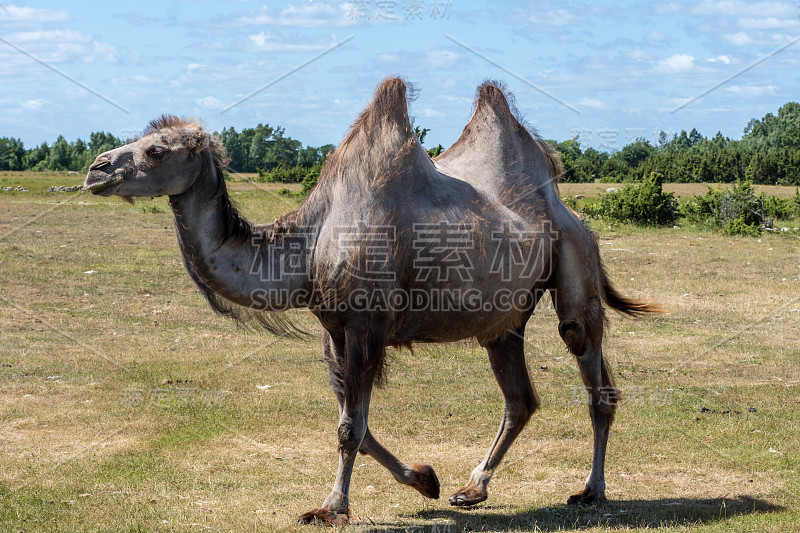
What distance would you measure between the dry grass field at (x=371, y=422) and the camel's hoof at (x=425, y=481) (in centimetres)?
19

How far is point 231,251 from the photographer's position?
5684 mm

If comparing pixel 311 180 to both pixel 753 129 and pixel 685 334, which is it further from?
pixel 753 129

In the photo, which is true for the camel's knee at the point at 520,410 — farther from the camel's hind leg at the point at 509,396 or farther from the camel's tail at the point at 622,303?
the camel's tail at the point at 622,303

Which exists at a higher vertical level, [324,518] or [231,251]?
[231,251]

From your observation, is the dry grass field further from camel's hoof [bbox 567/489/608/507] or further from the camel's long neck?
the camel's long neck

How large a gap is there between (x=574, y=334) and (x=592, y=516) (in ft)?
4.71

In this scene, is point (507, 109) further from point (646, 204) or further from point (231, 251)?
point (646, 204)

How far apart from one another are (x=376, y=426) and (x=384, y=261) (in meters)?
3.26

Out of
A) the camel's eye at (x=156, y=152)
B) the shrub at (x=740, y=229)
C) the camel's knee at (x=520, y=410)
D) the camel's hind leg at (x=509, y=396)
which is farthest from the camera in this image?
the shrub at (x=740, y=229)

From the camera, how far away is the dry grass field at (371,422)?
6.32 meters

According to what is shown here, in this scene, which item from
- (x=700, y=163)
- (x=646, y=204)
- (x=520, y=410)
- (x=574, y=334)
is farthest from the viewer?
(x=700, y=163)

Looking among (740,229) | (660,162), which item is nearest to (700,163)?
(660,162)

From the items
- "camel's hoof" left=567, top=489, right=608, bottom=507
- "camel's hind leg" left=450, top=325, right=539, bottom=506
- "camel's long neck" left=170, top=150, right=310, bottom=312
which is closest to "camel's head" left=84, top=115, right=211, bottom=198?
"camel's long neck" left=170, top=150, right=310, bottom=312

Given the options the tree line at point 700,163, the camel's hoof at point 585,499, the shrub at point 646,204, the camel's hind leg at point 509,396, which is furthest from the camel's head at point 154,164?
the tree line at point 700,163
